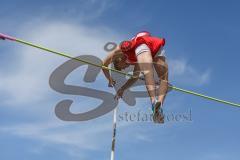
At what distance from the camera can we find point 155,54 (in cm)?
1029

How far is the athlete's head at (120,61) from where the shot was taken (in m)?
10.6

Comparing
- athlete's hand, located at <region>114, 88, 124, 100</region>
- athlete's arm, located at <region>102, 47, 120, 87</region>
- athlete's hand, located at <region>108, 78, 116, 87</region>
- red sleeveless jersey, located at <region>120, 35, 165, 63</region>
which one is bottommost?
athlete's hand, located at <region>114, 88, 124, 100</region>

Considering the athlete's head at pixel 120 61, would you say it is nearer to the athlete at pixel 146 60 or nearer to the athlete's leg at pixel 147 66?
the athlete at pixel 146 60

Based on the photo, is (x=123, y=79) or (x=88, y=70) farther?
(x=88, y=70)

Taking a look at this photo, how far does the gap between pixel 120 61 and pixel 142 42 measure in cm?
70

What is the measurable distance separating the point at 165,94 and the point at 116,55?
4.75 feet

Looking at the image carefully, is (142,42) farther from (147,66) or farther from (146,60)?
(147,66)

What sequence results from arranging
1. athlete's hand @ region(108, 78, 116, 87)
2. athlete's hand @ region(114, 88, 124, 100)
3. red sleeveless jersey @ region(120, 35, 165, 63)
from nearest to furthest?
1. red sleeveless jersey @ region(120, 35, 165, 63)
2. athlete's hand @ region(108, 78, 116, 87)
3. athlete's hand @ region(114, 88, 124, 100)

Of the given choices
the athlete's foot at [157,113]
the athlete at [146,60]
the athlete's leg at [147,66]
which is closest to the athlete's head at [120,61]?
the athlete at [146,60]

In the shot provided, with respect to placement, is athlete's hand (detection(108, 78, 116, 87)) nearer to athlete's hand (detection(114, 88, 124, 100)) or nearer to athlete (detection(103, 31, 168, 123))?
athlete (detection(103, 31, 168, 123))

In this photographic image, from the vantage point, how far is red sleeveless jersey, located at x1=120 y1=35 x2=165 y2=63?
33.4ft

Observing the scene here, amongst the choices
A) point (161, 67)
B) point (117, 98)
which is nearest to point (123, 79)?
point (117, 98)

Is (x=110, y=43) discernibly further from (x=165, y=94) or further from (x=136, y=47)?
(x=165, y=94)

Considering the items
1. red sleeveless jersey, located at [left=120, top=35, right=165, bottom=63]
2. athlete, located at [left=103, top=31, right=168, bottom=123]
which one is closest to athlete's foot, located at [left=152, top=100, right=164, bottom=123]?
athlete, located at [left=103, top=31, right=168, bottom=123]
